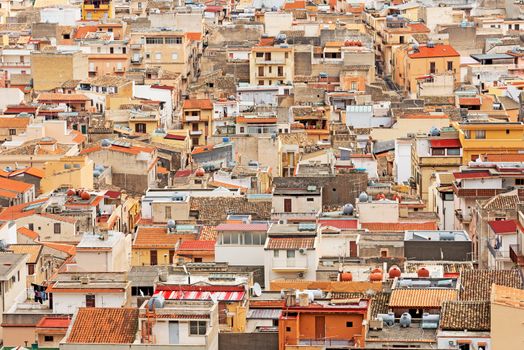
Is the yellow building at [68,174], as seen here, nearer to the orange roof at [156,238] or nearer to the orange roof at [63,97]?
the orange roof at [156,238]

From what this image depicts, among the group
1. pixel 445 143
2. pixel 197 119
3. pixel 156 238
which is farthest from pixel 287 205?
pixel 197 119

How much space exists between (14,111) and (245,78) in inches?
714

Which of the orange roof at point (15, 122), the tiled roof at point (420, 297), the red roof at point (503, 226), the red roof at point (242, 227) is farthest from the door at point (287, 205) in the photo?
the orange roof at point (15, 122)

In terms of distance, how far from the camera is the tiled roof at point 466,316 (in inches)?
1943

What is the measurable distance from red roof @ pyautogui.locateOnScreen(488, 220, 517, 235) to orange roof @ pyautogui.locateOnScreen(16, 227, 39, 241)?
15771 mm

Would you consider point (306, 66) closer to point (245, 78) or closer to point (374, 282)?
point (245, 78)

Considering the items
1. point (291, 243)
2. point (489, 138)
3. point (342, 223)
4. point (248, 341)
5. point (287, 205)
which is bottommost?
point (287, 205)

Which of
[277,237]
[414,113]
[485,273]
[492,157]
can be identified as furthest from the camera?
[414,113]

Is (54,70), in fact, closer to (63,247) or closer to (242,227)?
(63,247)

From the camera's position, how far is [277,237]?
2488 inches

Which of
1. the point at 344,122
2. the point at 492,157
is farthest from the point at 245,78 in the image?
the point at 492,157

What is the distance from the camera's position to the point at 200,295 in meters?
52.9

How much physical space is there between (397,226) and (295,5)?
7259 centimetres

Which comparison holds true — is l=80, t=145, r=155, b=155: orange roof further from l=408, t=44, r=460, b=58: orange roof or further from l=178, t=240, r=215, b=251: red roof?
l=408, t=44, r=460, b=58: orange roof
